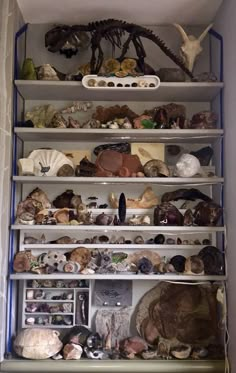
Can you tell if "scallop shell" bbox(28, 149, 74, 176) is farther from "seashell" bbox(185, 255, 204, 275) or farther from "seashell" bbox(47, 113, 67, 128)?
"seashell" bbox(185, 255, 204, 275)

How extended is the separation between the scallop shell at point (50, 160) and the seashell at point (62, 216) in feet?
0.53

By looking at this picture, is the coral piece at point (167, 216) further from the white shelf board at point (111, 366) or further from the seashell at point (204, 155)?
the white shelf board at point (111, 366)

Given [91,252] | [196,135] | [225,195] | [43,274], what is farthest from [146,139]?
[43,274]

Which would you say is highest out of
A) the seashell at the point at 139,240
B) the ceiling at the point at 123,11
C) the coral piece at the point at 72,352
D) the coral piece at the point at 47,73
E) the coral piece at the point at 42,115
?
the ceiling at the point at 123,11

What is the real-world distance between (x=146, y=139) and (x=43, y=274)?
2.36 feet

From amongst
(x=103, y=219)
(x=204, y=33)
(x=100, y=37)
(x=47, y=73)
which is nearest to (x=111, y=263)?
(x=103, y=219)

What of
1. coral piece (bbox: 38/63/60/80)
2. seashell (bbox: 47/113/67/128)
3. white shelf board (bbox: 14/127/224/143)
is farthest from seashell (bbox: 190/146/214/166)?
coral piece (bbox: 38/63/60/80)

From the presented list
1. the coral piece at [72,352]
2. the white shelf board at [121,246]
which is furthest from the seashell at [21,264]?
the coral piece at [72,352]

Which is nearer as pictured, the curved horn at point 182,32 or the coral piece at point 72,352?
the coral piece at point 72,352

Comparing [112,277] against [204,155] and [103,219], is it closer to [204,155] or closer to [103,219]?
[103,219]

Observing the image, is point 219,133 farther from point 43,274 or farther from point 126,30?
point 43,274

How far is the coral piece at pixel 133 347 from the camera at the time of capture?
6.07 ft

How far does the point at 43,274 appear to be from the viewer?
6.17 feet

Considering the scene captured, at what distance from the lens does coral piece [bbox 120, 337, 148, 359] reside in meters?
1.85
